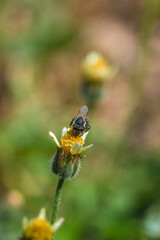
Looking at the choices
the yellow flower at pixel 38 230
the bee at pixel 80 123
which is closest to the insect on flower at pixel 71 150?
the bee at pixel 80 123

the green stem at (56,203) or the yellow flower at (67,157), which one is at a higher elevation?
the yellow flower at (67,157)

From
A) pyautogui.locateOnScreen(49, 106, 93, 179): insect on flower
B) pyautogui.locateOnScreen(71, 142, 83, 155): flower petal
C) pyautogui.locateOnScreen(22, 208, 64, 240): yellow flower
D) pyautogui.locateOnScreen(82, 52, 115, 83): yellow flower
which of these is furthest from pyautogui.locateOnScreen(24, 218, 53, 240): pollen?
pyautogui.locateOnScreen(82, 52, 115, 83): yellow flower

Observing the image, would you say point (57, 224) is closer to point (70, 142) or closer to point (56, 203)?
point (56, 203)

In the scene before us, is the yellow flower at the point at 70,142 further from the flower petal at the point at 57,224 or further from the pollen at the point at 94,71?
the pollen at the point at 94,71

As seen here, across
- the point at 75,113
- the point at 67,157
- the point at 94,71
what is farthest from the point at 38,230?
the point at 75,113

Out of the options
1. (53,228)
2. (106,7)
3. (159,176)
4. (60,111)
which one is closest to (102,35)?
(106,7)

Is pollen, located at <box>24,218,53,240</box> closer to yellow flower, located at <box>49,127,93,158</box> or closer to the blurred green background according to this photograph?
yellow flower, located at <box>49,127,93,158</box>

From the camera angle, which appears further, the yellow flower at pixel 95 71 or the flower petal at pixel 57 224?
→ the yellow flower at pixel 95 71
